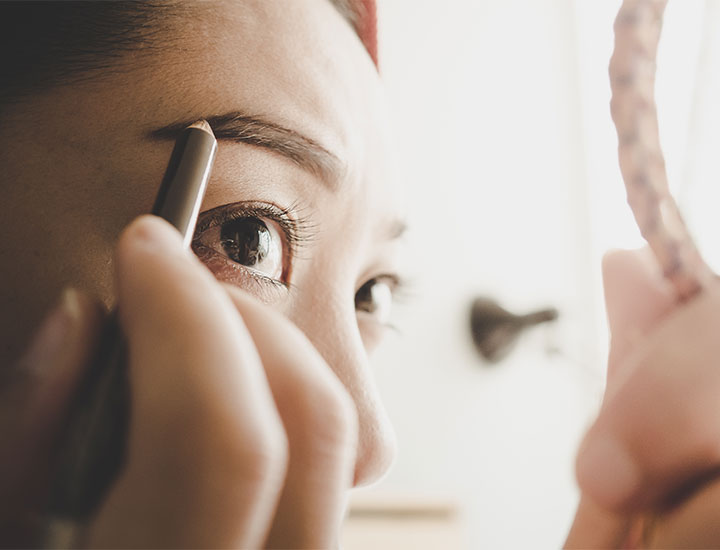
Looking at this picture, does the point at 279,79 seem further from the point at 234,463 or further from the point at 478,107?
the point at 478,107

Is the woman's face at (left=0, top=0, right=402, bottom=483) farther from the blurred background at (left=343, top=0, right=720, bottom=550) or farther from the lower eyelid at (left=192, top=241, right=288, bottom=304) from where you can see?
the blurred background at (left=343, top=0, right=720, bottom=550)

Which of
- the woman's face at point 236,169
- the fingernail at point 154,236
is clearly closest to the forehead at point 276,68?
the woman's face at point 236,169

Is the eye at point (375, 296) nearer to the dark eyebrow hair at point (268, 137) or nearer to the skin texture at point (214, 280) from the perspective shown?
the skin texture at point (214, 280)

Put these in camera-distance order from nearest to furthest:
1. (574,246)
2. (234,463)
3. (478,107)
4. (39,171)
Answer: (234,463) < (39,171) < (574,246) < (478,107)

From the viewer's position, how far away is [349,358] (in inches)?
11.8

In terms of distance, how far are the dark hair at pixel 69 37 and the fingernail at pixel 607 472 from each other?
0.87 feet

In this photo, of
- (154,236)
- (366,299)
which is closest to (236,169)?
(154,236)

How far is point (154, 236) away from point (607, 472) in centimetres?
16

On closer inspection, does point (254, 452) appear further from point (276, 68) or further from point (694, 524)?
point (276, 68)

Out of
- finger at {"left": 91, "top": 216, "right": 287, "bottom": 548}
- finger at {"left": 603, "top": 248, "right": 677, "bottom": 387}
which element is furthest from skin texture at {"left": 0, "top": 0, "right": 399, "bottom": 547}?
finger at {"left": 603, "top": 248, "right": 677, "bottom": 387}

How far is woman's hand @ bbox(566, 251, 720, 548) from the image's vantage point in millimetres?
160

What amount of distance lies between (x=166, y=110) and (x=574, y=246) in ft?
1.35

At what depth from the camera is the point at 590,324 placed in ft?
1.77

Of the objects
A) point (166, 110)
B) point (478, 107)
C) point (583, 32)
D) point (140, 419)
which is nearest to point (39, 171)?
point (166, 110)
